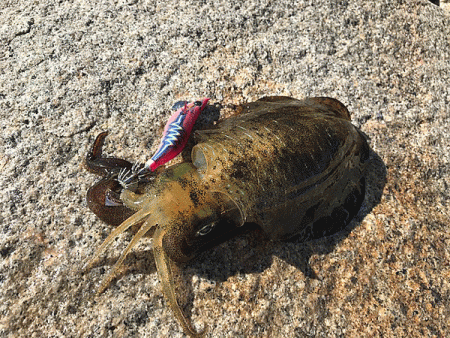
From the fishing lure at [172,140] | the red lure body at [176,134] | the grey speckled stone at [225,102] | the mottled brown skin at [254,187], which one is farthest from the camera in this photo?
the red lure body at [176,134]

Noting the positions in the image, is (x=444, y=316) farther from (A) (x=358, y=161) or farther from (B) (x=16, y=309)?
(B) (x=16, y=309)

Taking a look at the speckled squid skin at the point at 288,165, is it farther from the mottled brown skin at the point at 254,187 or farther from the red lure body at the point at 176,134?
the red lure body at the point at 176,134

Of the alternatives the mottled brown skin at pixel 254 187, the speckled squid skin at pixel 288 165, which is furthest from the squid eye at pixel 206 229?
the speckled squid skin at pixel 288 165

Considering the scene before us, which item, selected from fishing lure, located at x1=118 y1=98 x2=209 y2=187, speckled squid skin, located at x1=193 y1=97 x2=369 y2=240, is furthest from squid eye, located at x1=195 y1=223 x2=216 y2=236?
fishing lure, located at x1=118 y1=98 x2=209 y2=187

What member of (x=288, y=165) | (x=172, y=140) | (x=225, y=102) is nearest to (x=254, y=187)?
(x=288, y=165)

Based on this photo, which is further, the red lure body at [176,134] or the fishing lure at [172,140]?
the red lure body at [176,134]

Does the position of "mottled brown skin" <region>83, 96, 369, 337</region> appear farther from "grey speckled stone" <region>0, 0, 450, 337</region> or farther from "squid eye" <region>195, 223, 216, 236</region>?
"grey speckled stone" <region>0, 0, 450, 337</region>

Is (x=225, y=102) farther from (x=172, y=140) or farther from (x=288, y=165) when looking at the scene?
(x=288, y=165)
